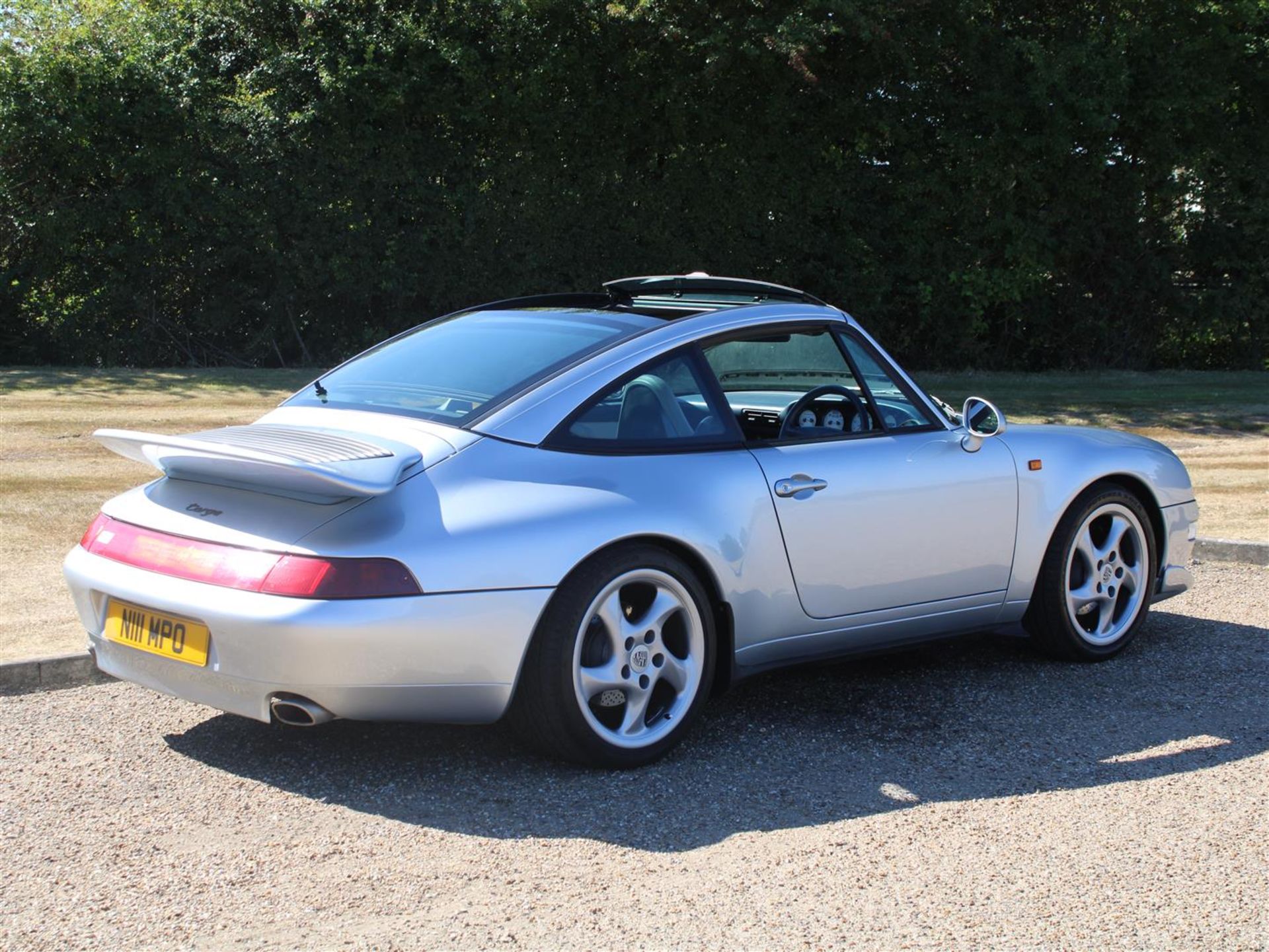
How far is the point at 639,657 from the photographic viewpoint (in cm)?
488

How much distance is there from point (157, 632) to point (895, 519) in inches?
104

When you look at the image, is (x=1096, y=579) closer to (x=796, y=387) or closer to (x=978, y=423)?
(x=978, y=423)

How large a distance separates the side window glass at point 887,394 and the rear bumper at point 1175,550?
1.42 metres

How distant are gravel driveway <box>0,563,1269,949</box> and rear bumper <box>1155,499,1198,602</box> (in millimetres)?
708

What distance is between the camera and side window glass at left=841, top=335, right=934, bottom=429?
586cm

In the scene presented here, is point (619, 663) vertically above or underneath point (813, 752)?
above

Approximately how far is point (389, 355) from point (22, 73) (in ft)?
43.3

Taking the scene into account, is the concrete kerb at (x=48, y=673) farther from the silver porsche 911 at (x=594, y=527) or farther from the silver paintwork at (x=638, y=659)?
the silver paintwork at (x=638, y=659)

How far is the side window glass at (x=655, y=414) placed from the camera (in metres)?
5.03

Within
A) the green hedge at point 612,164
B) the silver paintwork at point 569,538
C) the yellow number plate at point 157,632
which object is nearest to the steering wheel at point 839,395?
the silver paintwork at point 569,538

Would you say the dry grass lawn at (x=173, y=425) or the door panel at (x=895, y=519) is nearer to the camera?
the door panel at (x=895, y=519)

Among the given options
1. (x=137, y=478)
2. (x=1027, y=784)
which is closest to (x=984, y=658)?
(x=1027, y=784)

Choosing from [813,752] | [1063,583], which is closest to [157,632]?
[813,752]

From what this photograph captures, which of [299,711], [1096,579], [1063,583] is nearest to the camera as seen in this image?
[299,711]
